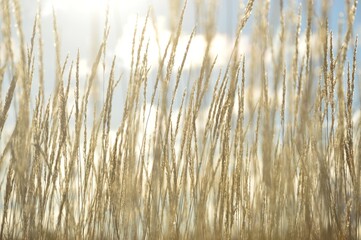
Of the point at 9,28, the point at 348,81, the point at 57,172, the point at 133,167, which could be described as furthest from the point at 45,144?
the point at 348,81

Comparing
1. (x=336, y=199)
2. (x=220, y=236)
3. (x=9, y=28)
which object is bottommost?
(x=220, y=236)

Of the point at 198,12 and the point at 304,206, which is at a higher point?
the point at 198,12

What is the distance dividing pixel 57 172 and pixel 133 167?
0.25 m

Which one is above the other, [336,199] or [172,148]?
[172,148]

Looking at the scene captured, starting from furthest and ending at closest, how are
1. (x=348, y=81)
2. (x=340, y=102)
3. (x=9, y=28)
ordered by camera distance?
(x=348, y=81)
(x=340, y=102)
(x=9, y=28)

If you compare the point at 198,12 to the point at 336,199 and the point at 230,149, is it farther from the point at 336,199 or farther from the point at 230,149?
the point at 336,199

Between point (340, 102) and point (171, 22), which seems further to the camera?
point (340, 102)

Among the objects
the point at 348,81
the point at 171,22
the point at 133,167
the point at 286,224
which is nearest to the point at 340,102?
the point at 348,81

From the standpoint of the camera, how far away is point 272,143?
170cm

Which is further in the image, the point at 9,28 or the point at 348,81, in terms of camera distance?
the point at 348,81

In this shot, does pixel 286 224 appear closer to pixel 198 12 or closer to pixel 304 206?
pixel 304 206

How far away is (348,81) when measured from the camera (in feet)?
5.77

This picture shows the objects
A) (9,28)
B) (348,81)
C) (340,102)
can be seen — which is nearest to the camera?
(9,28)

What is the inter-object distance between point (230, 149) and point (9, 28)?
82 cm
